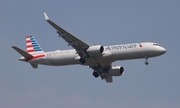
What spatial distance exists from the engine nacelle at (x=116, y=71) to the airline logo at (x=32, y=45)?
1385 cm

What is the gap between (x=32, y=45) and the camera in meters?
91.8

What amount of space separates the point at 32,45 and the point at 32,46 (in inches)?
10.8

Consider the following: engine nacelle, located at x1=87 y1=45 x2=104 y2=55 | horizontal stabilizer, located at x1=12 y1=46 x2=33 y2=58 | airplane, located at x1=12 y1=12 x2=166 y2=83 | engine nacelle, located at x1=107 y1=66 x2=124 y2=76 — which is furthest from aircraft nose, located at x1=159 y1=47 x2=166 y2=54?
horizontal stabilizer, located at x1=12 y1=46 x2=33 y2=58

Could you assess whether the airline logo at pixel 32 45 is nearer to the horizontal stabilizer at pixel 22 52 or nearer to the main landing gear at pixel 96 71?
the horizontal stabilizer at pixel 22 52

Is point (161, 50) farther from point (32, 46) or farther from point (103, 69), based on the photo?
point (32, 46)

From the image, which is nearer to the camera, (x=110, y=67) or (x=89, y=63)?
(x=89, y=63)

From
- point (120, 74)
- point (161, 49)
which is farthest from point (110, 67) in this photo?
point (161, 49)

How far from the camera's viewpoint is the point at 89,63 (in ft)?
272

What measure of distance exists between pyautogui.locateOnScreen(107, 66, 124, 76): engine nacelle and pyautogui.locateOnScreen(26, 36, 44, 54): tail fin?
13853 millimetres

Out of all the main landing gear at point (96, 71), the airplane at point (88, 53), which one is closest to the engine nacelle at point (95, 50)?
the airplane at point (88, 53)

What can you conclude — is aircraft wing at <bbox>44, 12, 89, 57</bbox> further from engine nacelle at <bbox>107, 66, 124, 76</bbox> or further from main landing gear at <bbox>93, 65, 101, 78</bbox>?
engine nacelle at <bbox>107, 66, 124, 76</bbox>

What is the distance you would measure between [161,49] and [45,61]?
70.8 ft

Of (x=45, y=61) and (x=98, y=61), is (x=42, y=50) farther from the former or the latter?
(x=98, y=61)

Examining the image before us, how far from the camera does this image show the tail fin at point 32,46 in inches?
3553
